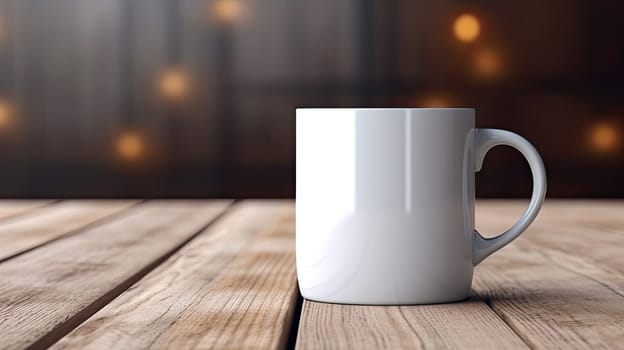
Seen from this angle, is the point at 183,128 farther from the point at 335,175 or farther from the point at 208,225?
the point at 335,175

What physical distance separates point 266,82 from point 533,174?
4.04 feet

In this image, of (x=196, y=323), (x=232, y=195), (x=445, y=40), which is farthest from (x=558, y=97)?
(x=196, y=323)

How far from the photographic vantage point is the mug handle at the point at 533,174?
2.26ft

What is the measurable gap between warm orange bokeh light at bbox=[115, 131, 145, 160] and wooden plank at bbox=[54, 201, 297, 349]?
0.87 meters

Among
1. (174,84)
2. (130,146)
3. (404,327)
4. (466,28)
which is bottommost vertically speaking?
(404,327)

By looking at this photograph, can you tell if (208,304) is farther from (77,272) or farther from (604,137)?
(604,137)

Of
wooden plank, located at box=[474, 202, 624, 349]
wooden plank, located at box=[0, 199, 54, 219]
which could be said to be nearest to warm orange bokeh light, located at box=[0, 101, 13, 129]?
wooden plank, located at box=[0, 199, 54, 219]

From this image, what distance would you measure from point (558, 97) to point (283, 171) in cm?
56

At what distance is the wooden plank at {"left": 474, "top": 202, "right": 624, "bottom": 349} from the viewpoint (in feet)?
1.91

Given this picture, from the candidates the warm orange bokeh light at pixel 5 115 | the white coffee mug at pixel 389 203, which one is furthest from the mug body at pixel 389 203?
the warm orange bokeh light at pixel 5 115

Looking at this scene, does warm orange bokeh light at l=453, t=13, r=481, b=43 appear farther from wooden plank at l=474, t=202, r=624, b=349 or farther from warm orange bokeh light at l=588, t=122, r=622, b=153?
wooden plank at l=474, t=202, r=624, b=349

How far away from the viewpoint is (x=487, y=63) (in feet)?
6.24

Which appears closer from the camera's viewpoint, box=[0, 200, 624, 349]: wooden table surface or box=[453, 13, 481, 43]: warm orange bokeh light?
box=[0, 200, 624, 349]: wooden table surface

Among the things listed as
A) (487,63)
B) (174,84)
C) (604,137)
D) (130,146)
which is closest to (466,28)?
(487,63)
